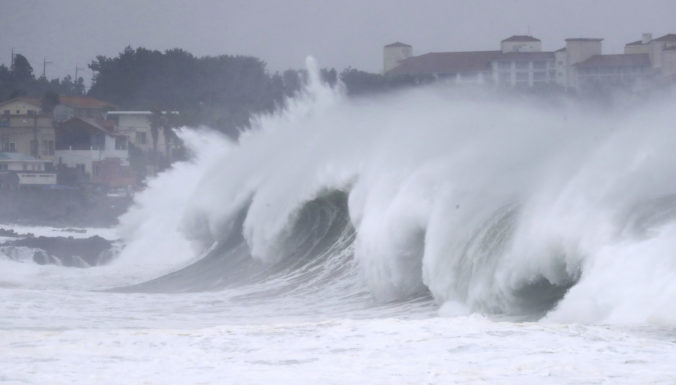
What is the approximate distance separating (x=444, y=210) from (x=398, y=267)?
1060mm

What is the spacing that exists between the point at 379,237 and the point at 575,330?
8692 millimetres

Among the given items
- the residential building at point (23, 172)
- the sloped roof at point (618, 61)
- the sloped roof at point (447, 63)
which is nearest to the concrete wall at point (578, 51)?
the sloped roof at point (618, 61)

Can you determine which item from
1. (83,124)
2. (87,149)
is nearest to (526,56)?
(83,124)

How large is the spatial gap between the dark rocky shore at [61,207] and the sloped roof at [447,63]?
49.1 ft

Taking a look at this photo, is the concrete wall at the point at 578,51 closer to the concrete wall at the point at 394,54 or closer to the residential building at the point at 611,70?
the residential building at the point at 611,70

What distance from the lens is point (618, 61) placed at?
47.1m

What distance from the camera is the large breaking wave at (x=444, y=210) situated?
12.5 m

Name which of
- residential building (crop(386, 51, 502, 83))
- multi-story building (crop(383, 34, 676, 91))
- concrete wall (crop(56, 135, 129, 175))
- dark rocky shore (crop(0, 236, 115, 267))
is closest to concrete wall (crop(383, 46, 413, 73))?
multi-story building (crop(383, 34, 676, 91))

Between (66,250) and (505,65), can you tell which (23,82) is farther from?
(66,250)

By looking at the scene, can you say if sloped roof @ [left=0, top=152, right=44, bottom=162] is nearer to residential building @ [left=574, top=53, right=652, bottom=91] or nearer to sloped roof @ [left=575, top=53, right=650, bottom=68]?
residential building @ [left=574, top=53, right=652, bottom=91]

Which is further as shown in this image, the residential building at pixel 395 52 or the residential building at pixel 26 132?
the residential building at pixel 26 132

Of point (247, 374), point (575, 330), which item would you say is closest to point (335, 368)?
point (247, 374)

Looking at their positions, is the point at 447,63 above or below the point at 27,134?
above

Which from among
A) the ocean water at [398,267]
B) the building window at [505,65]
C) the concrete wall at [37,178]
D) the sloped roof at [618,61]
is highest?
the building window at [505,65]
